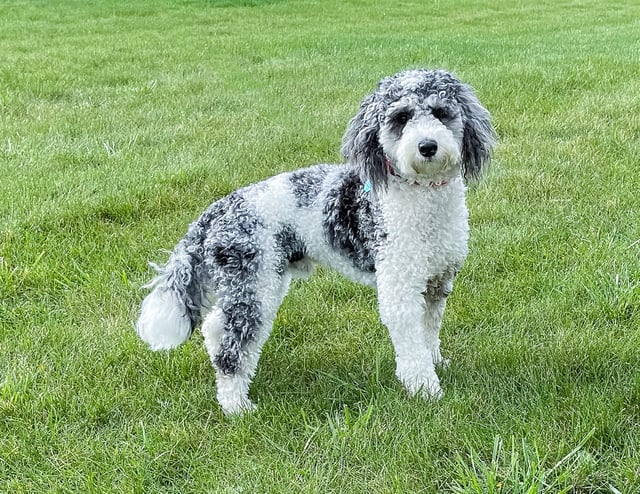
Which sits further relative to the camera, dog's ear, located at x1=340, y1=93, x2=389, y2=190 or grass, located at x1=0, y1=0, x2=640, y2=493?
dog's ear, located at x1=340, y1=93, x2=389, y2=190

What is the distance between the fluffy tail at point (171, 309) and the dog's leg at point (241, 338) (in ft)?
0.47

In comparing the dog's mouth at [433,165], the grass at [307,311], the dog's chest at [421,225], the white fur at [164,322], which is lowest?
the grass at [307,311]

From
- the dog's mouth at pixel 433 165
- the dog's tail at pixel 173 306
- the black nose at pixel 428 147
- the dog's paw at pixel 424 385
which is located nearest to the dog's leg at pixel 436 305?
the dog's paw at pixel 424 385

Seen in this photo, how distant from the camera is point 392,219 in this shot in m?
3.32

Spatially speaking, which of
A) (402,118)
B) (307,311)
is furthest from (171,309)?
(402,118)

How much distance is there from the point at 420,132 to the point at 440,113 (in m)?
0.17

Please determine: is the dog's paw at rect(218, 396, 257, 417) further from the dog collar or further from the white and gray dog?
the dog collar

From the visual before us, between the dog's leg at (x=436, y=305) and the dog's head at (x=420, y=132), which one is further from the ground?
the dog's head at (x=420, y=132)

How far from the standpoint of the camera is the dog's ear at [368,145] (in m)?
3.22

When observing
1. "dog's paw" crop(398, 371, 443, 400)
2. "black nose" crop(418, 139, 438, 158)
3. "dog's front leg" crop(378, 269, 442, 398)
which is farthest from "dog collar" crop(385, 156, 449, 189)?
"dog's paw" crop(398, 371, 443, 400)

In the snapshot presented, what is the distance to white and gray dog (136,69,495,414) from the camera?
127 inches

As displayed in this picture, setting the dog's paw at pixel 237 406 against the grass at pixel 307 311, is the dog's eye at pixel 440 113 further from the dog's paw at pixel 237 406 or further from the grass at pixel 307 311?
the dog's paw at pixel 237 406

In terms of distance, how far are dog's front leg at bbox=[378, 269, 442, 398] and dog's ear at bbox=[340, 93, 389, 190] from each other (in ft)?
1.45

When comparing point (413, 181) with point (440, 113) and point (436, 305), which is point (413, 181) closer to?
point (440, 113)
